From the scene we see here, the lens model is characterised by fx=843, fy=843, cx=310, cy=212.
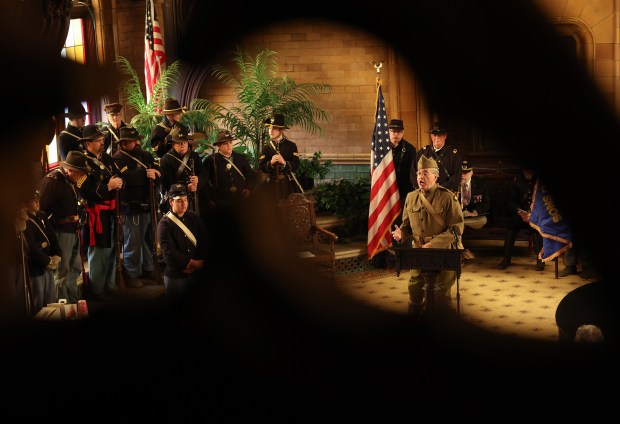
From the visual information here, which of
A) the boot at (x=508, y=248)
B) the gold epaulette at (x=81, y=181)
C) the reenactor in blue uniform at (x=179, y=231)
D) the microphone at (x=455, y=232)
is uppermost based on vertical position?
the gold epaulette at (x=81, y=181)

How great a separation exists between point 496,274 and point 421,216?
257 cm

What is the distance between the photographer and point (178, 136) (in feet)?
27.1

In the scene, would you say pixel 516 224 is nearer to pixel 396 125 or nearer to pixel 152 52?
pixel 396 125

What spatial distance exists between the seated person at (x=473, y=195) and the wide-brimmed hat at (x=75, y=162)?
4.43 m

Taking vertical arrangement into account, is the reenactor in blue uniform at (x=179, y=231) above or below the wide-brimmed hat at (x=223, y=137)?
below

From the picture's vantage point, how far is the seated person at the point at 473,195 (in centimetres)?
951

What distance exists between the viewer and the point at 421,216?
22.3ft

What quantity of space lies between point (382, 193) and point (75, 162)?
11.7 feet

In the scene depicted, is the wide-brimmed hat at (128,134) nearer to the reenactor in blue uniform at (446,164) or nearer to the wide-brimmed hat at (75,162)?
the wide-brimmed hat at (75,162)

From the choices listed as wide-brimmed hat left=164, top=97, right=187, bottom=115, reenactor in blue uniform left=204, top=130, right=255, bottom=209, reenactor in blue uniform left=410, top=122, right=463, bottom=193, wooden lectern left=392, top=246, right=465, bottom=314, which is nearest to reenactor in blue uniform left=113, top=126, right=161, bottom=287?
wide-brimmed hat left=164, top=97, right=187, bottom=115

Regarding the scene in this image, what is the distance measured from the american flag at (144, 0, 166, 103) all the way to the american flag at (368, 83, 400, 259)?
243 cm

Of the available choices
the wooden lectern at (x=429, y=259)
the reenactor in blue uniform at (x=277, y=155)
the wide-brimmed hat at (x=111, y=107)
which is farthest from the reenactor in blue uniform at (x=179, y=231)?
the wide-brimmed hat at (x=111, y=107)

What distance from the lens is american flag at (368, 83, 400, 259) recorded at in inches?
359

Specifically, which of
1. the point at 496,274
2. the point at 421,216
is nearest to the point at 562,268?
the point at 496,274
